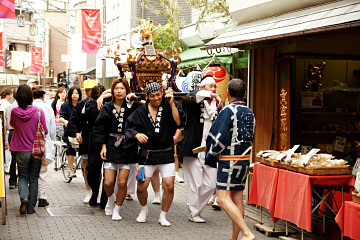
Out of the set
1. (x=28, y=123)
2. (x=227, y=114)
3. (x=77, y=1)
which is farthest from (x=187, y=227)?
(x=77, y=1)

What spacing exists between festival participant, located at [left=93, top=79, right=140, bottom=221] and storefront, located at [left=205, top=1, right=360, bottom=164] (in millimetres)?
2401

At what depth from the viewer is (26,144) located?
9789mm

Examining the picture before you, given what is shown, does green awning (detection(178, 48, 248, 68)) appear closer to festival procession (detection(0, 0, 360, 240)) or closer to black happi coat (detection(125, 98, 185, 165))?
festival procession (detection(0, 0, 360, 240))

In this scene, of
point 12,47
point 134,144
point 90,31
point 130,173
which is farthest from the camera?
point 12,47

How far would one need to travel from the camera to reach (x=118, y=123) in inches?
382

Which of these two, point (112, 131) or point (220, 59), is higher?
point (220, 59)

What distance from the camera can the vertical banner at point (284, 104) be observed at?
11.2 meters

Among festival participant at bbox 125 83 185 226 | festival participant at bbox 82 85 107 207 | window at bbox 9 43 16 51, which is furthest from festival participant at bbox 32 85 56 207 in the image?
window at bbox 9 43 16 51

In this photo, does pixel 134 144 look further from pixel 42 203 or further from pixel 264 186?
pixel 42 203

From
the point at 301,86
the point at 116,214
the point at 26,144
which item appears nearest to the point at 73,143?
the point at 26,144

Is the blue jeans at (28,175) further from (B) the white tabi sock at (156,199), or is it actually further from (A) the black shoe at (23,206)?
(B) the white tabi sock at (156,199)

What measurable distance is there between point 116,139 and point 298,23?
3618mm

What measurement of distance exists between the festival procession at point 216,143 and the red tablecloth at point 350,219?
18mm

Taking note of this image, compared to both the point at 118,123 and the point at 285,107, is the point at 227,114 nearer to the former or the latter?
the point at 118,123
